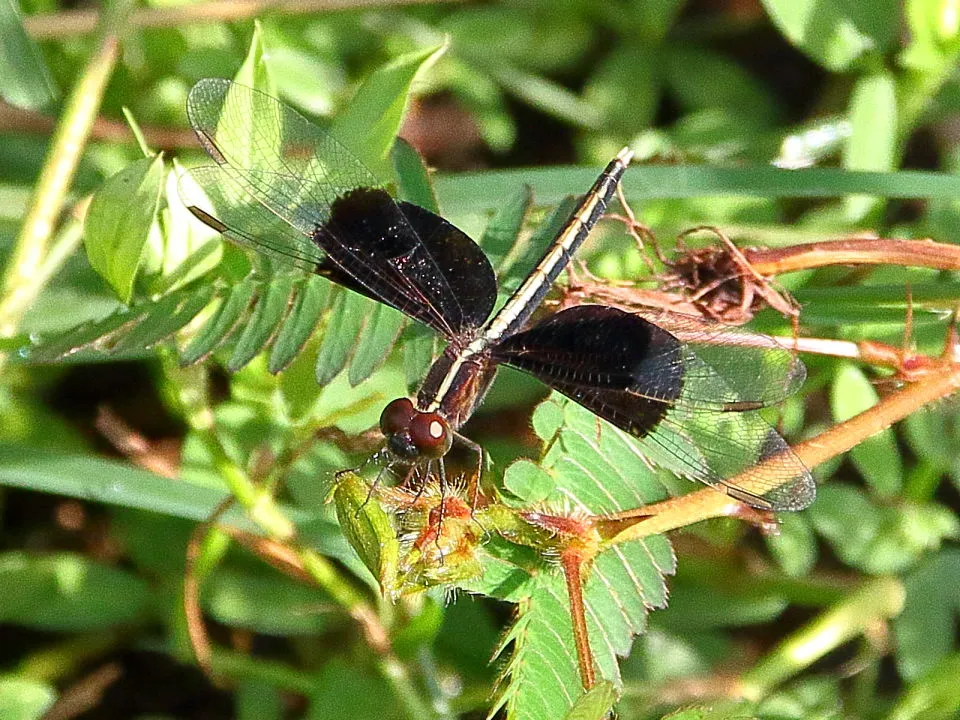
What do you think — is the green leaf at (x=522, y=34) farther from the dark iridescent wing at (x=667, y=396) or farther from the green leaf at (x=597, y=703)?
the green leaf at (x=597, y=703)

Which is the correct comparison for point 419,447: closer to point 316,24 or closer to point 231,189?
point 231,189

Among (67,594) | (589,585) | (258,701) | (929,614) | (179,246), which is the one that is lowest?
(258,701)

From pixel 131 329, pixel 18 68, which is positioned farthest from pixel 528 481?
pixel 18 68

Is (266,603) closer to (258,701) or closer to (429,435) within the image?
(258,701)

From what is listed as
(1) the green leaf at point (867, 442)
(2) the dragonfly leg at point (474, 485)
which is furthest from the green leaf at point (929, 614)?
(2) the dragonfly leg at point (474, 485)

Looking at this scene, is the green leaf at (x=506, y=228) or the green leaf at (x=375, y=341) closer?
the green leaf at (x=375, y=341)

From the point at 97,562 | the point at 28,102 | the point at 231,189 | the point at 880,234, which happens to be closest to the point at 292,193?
the point at 231,189

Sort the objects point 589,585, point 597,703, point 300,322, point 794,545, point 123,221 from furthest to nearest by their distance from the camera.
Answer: point 794,545, point 300,322, point 123,221, point 589,585, point 597,703
